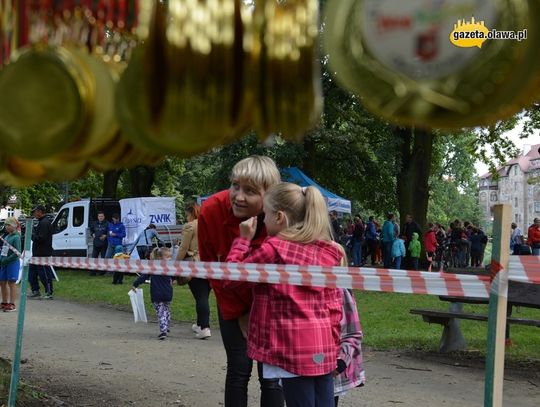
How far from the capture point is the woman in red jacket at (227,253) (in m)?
3.43

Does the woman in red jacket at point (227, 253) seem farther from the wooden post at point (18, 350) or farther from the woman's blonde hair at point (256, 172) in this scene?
the wooden post at point (18, 350)

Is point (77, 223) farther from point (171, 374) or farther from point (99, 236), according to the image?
point (171, 374)

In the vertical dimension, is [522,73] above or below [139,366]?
above

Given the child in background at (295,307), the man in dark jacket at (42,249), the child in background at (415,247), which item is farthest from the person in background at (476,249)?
the child in background at (295,307)

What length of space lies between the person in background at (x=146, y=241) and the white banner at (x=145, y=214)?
0.93 feet

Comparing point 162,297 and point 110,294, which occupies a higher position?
point 162,297

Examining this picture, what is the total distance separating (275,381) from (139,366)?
388 cm

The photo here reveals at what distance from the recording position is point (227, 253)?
12.5ft

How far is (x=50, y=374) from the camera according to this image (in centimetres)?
690

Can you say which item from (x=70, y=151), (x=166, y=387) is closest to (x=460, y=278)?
(x=70, y=151)

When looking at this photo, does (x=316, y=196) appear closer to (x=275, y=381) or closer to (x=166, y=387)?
(x=275, y=381)

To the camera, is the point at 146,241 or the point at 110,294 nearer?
the point at 110,294

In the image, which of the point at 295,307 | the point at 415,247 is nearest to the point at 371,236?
the point at 415,247

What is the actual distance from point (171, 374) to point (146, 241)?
12629 mm
